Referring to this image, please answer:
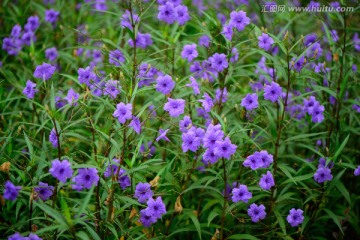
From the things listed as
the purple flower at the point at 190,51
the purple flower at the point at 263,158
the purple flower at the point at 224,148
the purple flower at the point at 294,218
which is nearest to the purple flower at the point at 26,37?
the purple flower at the point at 190,51

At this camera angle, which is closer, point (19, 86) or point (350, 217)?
point (350, 217)

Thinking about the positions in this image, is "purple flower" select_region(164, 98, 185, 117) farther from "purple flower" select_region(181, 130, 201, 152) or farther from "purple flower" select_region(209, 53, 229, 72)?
"purple flower" select_region(209, 53, 229, 72)

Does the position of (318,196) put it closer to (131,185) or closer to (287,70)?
(287,70)

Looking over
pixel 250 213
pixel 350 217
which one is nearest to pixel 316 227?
pixel 350 217

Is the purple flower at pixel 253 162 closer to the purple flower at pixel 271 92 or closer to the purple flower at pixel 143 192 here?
the purple flower at pixel 271 92

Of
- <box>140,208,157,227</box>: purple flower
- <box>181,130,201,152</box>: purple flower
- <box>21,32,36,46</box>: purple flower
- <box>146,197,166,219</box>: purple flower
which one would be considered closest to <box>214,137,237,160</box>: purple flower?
<box>181,130,201,152</box>: purple flower
